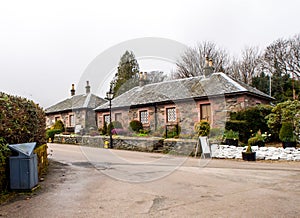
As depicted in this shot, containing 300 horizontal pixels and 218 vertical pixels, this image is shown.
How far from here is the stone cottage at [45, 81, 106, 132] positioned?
2467 cm

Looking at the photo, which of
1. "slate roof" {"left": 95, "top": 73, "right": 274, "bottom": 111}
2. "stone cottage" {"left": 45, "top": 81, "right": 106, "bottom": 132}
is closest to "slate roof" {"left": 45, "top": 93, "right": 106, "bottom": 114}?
"stone cottage" {"left": 45, "top": 81, "right": 106, "bottom": 132}

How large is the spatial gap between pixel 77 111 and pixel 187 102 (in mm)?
12570

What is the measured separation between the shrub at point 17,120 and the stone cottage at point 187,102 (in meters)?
10.6

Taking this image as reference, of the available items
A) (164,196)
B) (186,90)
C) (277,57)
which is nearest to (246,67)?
(277,57)

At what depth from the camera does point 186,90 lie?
59.8 ft

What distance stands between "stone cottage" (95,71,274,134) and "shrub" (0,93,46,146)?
1059 centimetres

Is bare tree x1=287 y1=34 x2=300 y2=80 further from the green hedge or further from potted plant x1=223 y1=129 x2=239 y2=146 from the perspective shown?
the green hedge

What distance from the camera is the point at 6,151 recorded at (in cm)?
497

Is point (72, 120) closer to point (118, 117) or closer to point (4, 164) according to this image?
point (118, 117)

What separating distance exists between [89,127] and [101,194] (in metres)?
19.5

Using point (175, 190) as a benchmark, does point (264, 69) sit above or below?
above

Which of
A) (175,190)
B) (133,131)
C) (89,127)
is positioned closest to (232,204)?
(175,190)

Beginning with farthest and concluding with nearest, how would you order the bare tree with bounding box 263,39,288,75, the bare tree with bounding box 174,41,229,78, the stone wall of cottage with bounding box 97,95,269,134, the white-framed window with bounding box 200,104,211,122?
the bare tree with bounding box 174,41,229,78 → the bare tree with bounding box 263,39,288,75 → the white-framed window with bounding box 200,104,211,122 → the stone wall of cottage with bounding box 97,95,269,134

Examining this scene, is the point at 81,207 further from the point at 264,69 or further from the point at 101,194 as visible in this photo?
the point at 264,69
